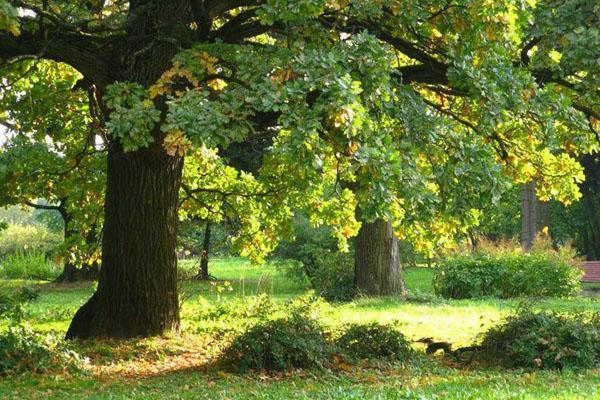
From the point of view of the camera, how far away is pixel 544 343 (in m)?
9.25

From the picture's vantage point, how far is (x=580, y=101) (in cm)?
1021

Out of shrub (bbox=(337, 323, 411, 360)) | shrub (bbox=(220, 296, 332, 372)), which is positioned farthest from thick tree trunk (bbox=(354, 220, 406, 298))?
shrub (bbox=(220, 296, 332, 372))

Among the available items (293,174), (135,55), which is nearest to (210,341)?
(293,174)

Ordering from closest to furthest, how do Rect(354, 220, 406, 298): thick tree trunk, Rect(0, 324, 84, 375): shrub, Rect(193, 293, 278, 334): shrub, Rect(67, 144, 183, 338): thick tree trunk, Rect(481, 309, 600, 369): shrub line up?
1. Rect(0, 324, 84, 375): shrub
2. Rect(481, 309, 600, 369): shrub
3. Rect(67, 144, 183, 338): thick tree trunk
4. Rect(193, 293, 278, 334): shrub
5. Rect(354, 220, 406, 298): thick tree trunk

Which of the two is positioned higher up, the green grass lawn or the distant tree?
the distant tree

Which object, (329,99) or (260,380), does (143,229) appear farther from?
(329,99)

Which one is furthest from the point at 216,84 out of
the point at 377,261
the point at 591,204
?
the point at 591,204

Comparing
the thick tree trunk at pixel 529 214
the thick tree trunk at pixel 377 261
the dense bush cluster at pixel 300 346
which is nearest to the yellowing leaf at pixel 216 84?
the dense bush cluster at pixel 300 346

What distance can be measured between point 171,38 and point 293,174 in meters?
3.85

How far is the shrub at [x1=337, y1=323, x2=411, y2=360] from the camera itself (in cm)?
996

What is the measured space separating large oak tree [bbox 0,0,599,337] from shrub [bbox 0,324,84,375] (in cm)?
156

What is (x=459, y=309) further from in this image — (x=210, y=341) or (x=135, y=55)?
(x=135, y=55)

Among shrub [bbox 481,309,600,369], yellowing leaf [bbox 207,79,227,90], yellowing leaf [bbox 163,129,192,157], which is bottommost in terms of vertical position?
shrub [bbox 481,309,600,369]

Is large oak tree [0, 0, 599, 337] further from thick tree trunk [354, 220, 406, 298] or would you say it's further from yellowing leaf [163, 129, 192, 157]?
thick tree trunk [354, 220, 406, 298]
